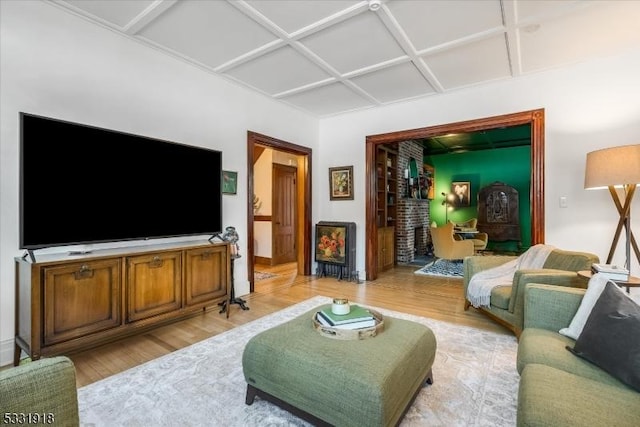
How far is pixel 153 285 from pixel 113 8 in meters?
2.31

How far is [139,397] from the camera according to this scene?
1.86 metres

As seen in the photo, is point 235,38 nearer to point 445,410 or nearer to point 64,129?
point 64,129

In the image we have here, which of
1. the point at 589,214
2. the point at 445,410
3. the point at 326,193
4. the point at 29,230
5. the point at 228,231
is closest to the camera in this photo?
the point at 445,410

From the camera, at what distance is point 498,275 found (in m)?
3.18

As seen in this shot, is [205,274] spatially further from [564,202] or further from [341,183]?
[564,202]

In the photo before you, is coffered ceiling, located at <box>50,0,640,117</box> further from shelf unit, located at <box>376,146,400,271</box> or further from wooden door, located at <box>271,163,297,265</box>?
wooden door, located at <box>271,163,297,265</box>

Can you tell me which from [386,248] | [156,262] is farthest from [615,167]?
[156,262]

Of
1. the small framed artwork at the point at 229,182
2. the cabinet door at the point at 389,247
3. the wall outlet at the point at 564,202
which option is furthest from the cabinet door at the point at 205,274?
the wall outlet at the point at 564,202

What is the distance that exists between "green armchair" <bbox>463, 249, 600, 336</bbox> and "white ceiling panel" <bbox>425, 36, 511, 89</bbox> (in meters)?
2.10

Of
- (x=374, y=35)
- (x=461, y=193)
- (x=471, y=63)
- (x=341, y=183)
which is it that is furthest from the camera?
(x=461, y=193)

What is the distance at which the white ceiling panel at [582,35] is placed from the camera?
252 cm

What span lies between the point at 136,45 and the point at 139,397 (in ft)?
10.0

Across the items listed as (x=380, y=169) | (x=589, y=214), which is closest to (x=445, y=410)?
(x=589, y=214)

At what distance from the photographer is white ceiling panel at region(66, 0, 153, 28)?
2416 millimetres
